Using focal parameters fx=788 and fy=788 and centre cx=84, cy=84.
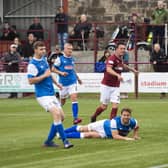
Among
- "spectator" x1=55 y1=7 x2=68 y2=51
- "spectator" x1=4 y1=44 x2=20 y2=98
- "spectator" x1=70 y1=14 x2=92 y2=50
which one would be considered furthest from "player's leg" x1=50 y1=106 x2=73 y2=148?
"spectator" x1=55 y1=7 x2=68 y2=51

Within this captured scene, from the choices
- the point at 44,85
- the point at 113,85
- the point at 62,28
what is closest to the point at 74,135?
the point at 44,85

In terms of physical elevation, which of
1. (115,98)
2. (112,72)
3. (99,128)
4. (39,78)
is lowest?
(99,128)

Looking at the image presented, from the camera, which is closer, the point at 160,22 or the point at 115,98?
the point at 115,98

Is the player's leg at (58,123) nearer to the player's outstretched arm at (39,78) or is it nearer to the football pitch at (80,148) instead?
the football pitch at (80,148)

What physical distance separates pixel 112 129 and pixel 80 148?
1.33 meters

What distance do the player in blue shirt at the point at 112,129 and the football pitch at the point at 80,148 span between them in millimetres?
218

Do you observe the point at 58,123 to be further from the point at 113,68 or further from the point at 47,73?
the point at 113,68

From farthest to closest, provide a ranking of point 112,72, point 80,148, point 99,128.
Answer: point 112,72 < point 99,128 < point 80,148

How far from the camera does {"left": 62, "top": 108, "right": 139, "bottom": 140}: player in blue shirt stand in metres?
16.1

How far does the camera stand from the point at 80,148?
15.2m

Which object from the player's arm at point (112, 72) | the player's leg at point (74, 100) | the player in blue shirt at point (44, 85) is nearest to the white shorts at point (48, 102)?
the player in blue shirt at point (44, 85)

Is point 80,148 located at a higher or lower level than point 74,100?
lower

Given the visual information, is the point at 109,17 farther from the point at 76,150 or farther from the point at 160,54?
the point at 76,150

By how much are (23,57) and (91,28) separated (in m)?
3.53
